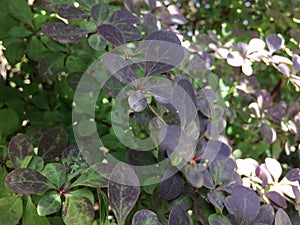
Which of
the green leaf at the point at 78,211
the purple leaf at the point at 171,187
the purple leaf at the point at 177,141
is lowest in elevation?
the purple leaf at the point at 171,187

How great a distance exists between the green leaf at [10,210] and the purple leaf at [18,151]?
52 mm

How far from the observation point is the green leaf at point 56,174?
62 cm

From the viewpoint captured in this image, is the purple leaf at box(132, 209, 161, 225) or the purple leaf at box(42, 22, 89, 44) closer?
the purple leaf at box(132, 209, 161, 225)

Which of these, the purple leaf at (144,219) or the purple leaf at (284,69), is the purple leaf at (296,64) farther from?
the purple leaf at (144,219)

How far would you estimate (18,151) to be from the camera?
66 centimetres

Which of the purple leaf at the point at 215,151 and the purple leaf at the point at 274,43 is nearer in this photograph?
the purple leaf at the point at 215,151

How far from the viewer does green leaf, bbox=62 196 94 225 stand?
588 millimetres

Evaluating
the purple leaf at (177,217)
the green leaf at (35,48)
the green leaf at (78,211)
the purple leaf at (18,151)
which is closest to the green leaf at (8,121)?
the green leaf at (35,48)

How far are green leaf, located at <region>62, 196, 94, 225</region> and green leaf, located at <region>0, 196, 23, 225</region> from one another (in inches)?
2.9

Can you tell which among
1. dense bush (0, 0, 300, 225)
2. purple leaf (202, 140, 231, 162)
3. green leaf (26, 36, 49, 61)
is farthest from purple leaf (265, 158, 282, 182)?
green leaf (26, 36, 49, 61)

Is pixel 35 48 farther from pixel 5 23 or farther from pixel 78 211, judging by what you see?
pixel 78 211

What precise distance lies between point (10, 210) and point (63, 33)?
0.27 meters

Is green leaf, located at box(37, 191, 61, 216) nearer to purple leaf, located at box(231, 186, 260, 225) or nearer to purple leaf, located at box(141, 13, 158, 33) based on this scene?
purple leaf, located at box(231, 186, 260, 225)

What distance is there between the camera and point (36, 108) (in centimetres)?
100
